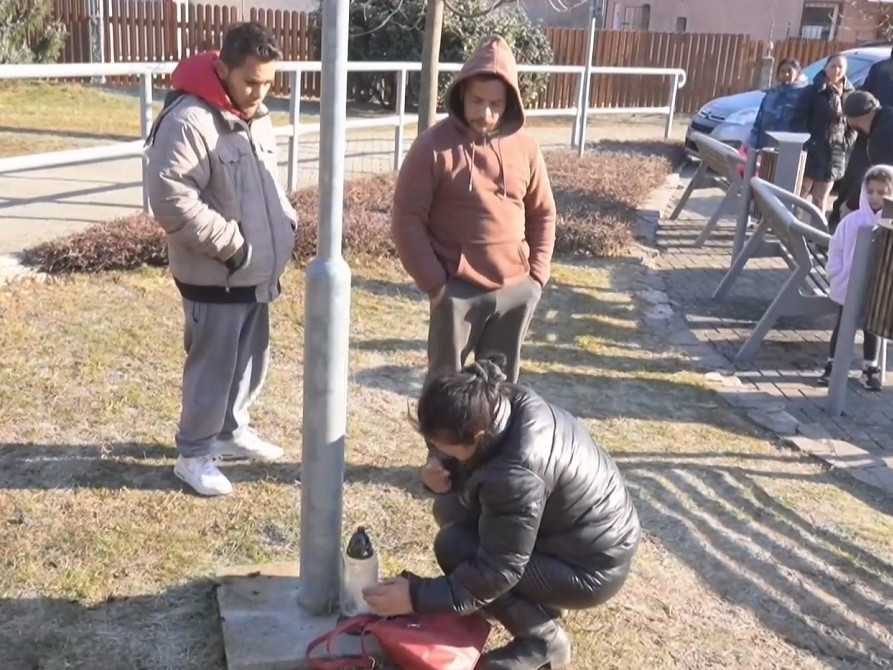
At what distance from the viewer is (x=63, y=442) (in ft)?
14.1

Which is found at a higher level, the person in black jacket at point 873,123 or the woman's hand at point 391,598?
the person in black jacket at point 873,123

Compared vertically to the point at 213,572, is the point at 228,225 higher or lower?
higher

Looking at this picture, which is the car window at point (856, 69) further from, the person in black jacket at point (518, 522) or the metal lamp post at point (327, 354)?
the metal lamp post at point (327, 354)

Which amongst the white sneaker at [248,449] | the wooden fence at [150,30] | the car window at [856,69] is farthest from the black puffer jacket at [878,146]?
the wooden fence at [150,30]

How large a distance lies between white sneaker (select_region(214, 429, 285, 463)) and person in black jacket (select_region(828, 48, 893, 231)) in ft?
15.2

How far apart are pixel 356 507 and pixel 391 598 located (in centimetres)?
115

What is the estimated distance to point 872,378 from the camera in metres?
5.95

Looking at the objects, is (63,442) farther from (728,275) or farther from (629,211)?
(629,211)

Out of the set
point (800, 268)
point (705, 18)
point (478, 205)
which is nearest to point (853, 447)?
point (800, 268)

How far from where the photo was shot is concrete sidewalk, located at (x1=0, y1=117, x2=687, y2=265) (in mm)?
7211

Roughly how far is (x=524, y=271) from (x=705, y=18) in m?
32.1

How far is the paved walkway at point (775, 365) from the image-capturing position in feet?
16.8

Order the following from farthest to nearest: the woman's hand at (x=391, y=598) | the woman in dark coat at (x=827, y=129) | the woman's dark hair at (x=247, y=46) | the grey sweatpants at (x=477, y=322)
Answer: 1. the woman in dark coat at (x=827, y=129)
2. the grey sweatpants at (x=477, y=322)
3. the woman's dark hair at (x=247, y=46)
4. the woman's hand at (x=391, y=598)

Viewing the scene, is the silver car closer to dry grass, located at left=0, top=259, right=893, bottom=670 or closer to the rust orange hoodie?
dry grass, located at left=0, top=259, right=893, bottom=670
